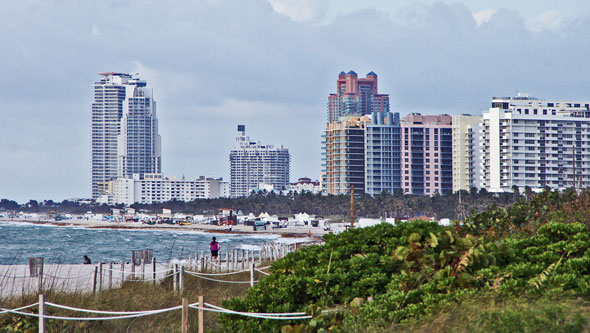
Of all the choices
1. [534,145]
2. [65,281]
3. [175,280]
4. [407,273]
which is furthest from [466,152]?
[407,273]

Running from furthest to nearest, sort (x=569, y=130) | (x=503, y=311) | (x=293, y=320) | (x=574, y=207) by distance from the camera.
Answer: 1. (x=569, y=130)
2. (x=574, y=207)
3. (x=293, y=320)
4. (x=503, y=311)

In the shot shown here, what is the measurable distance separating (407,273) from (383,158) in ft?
604

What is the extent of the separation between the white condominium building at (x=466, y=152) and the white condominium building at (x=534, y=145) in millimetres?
17307

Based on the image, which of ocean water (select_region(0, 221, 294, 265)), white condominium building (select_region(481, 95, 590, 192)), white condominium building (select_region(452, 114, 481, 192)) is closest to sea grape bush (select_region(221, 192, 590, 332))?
ocean water (select_region(0, 221, 294, 265))

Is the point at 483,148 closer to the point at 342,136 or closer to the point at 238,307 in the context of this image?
the point at 342,136

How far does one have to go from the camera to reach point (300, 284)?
11055mm

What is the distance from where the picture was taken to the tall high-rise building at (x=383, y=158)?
7623 inches

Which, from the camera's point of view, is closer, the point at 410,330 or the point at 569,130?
the point at 410,330

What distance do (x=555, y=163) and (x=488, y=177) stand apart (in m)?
14.3

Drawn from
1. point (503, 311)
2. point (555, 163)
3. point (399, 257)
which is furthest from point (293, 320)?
point (555, 163)

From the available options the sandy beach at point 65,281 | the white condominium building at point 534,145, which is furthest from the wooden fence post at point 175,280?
the white condominium building at point 534,145

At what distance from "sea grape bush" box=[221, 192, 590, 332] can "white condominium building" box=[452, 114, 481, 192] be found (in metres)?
172

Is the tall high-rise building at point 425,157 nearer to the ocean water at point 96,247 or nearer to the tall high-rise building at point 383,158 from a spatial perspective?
the tall high-rise building at point 383,158

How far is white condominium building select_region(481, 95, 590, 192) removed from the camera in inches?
6304
